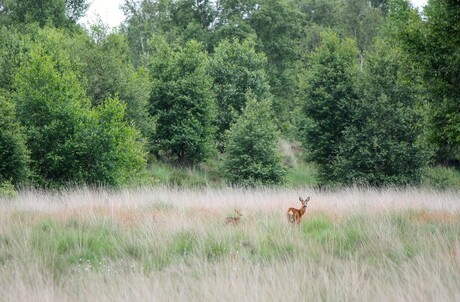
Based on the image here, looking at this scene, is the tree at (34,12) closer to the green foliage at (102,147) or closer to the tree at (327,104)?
the green foliage at (102,147)

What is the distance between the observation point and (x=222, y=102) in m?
35.3

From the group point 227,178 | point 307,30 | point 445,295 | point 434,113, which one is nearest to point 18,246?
point 445,295

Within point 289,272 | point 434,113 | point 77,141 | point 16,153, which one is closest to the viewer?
point 289,272

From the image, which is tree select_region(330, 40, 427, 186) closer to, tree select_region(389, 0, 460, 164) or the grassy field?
tree select_region(389, 0, 460, 164)

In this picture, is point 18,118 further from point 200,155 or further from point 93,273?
point 93,273

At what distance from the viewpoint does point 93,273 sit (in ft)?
17.4

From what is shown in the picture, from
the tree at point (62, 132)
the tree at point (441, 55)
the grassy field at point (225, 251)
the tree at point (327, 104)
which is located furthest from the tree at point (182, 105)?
the grassy field at point (225, 251)

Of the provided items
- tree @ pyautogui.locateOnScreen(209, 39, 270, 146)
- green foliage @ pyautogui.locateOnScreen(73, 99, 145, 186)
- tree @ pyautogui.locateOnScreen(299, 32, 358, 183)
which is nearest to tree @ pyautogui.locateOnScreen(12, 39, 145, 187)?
green foliage @ pyautogui.locateOnScreen(73, 99, 145, 186)

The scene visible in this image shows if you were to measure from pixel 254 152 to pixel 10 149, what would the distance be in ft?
43.4

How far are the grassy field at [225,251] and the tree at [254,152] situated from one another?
15776 millimetres

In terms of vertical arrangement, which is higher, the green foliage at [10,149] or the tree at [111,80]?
the tree at [111,80]

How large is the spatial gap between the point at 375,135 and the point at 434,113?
42.2 ft

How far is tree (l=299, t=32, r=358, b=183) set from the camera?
2772 cm

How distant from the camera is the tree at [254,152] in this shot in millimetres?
26438
